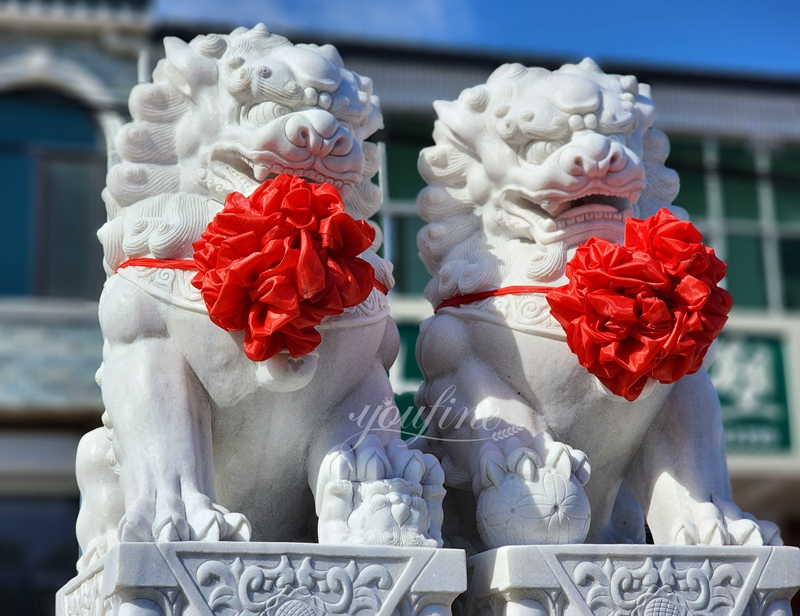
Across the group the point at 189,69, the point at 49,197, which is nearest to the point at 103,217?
the point at 49,197

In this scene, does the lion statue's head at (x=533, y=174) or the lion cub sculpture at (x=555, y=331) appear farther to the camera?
the lion statue's head at (x=533, y=174)

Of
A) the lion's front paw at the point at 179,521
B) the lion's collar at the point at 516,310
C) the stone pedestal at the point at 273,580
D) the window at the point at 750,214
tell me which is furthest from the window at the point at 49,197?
the stone pedestal at the point at 273,580

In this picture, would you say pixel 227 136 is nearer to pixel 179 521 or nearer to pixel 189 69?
pixel 189 69

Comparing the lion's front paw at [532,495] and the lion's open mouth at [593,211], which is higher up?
the lion's open mouth at [593,211]

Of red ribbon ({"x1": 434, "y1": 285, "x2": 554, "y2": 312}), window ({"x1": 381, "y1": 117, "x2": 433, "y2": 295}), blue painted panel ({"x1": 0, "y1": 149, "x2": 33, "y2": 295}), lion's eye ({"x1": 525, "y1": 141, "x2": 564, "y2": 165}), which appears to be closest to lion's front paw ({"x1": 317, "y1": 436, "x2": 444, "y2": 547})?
red ribbon ({"x1": 434, "y1": 285, "x2": 554, "y2": 312})

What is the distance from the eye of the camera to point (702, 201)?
26.8 feet

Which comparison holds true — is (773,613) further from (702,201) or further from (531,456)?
(702,201)

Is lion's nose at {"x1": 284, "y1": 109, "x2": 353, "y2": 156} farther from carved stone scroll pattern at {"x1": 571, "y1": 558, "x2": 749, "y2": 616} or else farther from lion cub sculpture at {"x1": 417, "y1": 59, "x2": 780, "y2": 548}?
carved stone scroll pattern at {"x1": 571, "y1": 558, "x2": 749, "y2": 616}

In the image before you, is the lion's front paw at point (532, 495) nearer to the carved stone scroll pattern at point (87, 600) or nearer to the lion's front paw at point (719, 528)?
the lion's front paw at point (719, 528)

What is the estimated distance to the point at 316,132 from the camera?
1.87 metres

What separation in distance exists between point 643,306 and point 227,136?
739mm

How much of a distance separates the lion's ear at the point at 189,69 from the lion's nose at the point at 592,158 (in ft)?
2.06

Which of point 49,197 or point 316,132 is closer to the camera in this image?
point 316,132

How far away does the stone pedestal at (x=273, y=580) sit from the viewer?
1.58 meters
